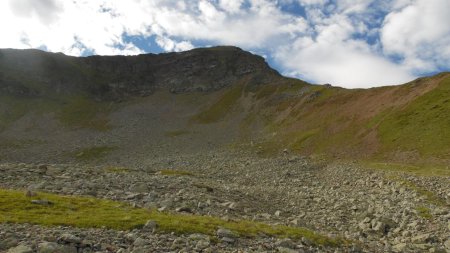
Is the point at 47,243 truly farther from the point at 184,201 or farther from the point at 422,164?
the point at 422,164

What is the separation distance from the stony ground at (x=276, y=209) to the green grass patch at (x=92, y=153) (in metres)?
55.7

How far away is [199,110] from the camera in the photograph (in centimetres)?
15462

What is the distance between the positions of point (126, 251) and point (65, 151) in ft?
327

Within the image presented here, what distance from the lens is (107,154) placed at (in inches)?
4173

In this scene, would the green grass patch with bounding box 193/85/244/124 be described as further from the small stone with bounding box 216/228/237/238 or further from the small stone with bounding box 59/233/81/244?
the small stone with bounding box 59/233/81/244

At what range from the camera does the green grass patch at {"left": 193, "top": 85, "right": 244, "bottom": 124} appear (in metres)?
142

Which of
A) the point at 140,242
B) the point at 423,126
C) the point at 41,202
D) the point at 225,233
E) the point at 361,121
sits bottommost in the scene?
the point at 225,233

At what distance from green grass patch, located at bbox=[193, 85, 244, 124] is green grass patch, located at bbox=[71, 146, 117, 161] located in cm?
3915

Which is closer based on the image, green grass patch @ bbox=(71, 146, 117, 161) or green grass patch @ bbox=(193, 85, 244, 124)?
green grass patch @ bbox=(71, 146, 117, 161)

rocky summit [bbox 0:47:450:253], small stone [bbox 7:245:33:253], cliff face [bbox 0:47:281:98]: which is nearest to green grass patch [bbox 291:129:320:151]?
rocky summit [bbox 0:47:450:253]

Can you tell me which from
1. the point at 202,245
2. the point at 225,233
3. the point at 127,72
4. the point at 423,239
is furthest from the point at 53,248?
the point at 127,72

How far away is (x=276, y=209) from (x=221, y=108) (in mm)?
112943

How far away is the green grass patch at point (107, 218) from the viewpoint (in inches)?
806

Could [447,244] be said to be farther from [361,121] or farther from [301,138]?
[301,138]
